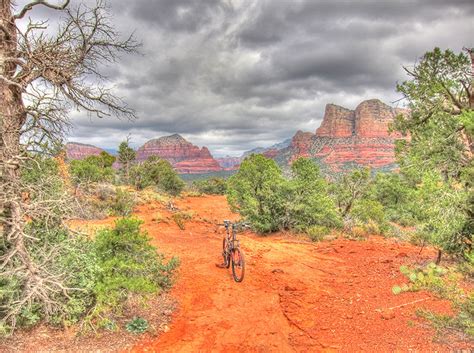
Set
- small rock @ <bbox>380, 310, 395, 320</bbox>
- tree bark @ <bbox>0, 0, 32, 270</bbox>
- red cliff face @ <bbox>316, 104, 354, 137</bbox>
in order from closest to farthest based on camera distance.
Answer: tree bark @ <bbox>0, 0, 32, 270</bbox> → small rock @ <bbox>380, 310, 395, 320</bbox> → red cliff face @ <bbox>316, 104, 354, 137</bbox>

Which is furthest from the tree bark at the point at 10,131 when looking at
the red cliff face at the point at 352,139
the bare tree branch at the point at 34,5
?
the red cliff face at the point at 352,139

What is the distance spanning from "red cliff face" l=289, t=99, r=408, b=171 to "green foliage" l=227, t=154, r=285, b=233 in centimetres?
7096

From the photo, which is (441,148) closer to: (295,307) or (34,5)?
(295,307)

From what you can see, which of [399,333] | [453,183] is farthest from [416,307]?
[453,183]

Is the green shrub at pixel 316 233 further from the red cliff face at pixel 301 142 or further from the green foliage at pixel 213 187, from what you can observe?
the red cliff face at pixel 301 142

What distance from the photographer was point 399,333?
5359 millimetres

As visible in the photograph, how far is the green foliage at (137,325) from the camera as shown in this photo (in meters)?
5.60

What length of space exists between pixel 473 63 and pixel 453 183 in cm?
428

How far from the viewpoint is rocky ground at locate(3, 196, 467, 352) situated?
532 cm

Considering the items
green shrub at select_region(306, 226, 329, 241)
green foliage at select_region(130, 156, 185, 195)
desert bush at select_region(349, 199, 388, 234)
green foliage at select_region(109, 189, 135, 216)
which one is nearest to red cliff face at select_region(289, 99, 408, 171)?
green foliage at select_region(130, 156, 185, 195)

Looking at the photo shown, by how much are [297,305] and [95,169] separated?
20.0m

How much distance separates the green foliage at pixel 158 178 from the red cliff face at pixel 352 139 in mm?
53833

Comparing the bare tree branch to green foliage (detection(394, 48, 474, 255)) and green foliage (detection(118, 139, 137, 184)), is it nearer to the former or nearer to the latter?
green foliage (detection(394, 48, 474, 255))

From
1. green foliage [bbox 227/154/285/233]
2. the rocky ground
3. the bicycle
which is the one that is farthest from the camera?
green foliage [bbox 227/154/285/233]
